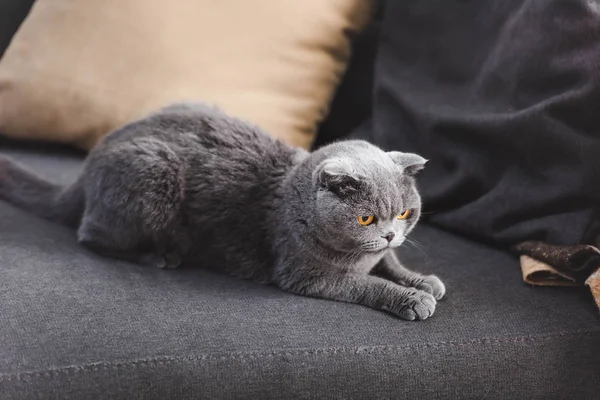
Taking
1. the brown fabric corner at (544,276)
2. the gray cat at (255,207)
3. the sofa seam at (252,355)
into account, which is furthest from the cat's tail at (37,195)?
the brown fabric corner at (544,276)

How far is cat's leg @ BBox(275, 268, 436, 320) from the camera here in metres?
1.10

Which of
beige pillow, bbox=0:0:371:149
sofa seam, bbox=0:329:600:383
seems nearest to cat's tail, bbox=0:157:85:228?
beige pillow, bbox=0:0:371:149

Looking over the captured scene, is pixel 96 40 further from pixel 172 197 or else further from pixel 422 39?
pixel 422 39

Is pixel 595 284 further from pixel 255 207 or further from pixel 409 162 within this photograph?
pixel 255 207

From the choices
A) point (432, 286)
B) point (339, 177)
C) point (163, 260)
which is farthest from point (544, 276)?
point (163, 260)

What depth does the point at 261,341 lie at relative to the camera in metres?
1.03

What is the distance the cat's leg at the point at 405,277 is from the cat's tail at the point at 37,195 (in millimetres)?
631

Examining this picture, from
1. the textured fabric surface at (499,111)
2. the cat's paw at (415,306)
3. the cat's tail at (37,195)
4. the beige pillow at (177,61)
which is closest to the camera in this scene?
the cat's paw at (415,306)

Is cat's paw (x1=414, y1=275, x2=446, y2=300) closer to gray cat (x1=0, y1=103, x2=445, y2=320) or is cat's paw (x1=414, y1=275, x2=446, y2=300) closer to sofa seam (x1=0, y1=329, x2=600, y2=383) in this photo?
gray cat (x1=0, y1=103, x2=445, y2=320)

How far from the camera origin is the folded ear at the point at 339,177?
1096mm

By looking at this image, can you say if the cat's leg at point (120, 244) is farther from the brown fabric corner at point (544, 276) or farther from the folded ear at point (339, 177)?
the brown fabric corner at point (544, 276)

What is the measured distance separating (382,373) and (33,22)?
1278 millimetres

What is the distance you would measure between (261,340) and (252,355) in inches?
1.2

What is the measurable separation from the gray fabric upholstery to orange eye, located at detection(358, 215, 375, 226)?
149 mm
